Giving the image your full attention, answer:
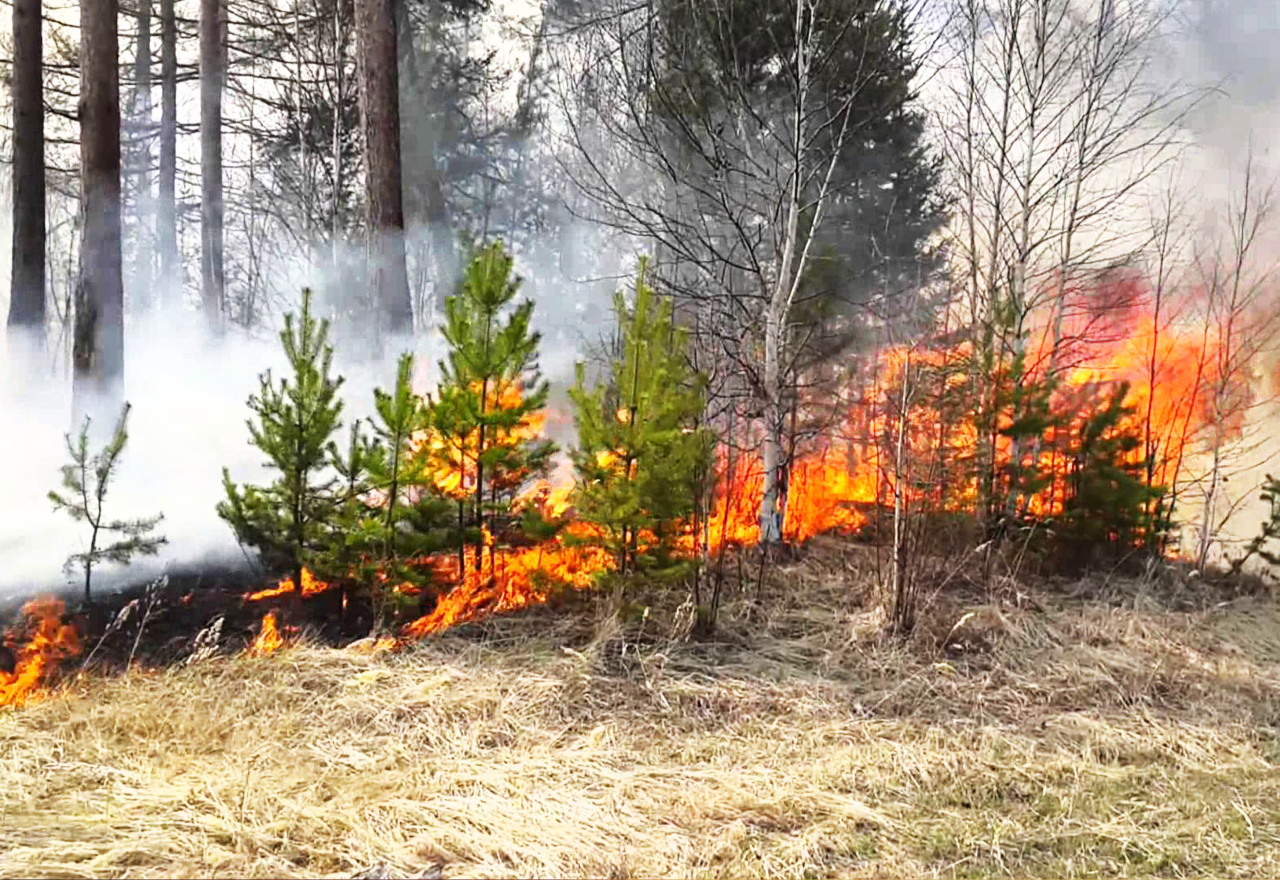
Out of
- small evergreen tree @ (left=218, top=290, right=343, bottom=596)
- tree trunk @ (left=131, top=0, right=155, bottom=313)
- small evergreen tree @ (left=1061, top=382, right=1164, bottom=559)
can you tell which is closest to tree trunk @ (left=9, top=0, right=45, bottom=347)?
tree trunk @ (left=131, top=0, right=155, bottom=313)

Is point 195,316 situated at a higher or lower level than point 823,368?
higher

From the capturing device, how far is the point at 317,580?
206 inches

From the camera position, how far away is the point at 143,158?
13.1m

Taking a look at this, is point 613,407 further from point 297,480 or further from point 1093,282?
point 1093,282

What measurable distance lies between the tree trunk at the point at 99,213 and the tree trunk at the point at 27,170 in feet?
4.97

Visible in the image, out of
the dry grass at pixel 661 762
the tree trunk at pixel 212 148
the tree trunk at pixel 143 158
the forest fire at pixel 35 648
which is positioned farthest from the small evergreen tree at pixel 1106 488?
the tree trunk at pixel 143 158

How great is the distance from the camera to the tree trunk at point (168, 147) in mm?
11523

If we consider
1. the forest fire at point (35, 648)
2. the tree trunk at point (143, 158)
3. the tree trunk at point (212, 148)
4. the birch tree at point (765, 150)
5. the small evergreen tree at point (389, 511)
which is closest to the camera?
the forest fire at point (35, 648)

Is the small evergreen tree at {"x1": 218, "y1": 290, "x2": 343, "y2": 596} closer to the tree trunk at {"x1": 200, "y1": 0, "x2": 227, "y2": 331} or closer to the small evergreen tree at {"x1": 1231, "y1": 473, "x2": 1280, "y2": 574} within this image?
the tree trunk at {"x1": 200, "y1": 0, "x2": 227, "y2": 331}

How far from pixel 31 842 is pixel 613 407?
3.91 metres

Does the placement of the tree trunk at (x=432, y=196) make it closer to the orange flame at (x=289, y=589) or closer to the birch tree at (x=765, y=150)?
the birch tree at (x=765, y=150)

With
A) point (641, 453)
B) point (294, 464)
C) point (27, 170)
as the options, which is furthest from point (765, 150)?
point (27, 170)

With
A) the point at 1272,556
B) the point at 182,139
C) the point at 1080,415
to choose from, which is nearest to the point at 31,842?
the point at 1080,415

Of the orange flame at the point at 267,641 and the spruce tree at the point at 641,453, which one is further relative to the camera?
the spruce tree at the point at 641,453
